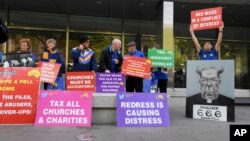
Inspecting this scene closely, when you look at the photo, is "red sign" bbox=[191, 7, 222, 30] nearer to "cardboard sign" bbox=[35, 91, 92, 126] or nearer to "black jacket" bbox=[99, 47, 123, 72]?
"black jacket" bbox=[99, 47, 123, 72]

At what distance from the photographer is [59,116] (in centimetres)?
649

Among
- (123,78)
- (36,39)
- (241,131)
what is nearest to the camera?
(241,131)

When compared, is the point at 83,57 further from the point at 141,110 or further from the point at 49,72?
the point at 141,110

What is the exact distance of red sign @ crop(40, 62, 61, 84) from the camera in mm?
7688

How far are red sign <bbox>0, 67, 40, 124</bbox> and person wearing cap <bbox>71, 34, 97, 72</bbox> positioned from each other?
1.27 meters

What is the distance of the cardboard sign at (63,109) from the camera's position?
21.2ft

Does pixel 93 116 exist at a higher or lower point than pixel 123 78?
lower

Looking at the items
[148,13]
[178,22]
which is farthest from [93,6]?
[178,22]

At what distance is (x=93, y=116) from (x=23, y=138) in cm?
174

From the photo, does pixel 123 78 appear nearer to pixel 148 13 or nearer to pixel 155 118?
pixel 155 118

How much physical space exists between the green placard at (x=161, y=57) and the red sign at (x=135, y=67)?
10.9ft

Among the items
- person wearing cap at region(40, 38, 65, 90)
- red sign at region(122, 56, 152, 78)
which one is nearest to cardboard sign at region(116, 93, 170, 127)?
red sign at region(122, 56, 152, 78)

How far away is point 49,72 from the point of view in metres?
7.71

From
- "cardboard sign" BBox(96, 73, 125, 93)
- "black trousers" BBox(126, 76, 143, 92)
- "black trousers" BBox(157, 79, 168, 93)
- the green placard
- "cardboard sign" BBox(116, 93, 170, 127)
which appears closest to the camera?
"cardboard sign" BBox(116, 93, 170, 127)
